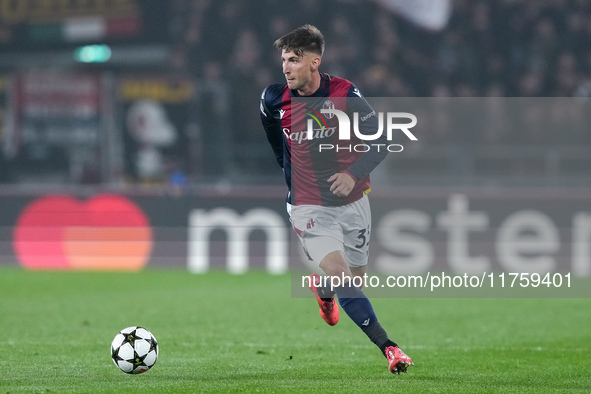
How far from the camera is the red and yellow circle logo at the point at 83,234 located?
15.7 meters

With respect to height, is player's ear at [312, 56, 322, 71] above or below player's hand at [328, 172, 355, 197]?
above

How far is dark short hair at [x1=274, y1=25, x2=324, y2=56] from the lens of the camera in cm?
618

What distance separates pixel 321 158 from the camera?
651 centimetres

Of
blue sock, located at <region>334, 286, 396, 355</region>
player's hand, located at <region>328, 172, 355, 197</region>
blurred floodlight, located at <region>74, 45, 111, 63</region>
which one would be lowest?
blue sock, located at <region>334, 286, 396, 355</region>

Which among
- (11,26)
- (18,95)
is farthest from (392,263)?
(11,26)

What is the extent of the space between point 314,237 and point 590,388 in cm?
188

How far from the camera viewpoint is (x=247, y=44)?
17.7 metres

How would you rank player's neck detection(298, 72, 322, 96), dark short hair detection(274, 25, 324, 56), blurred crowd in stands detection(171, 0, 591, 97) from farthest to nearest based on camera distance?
1. blurred crowd in stands detection(171, 0, 591, 97)
2. player's neck detection(298, 72, 322, 96)
3. dark short hair detection(274, 25, 324, 56)

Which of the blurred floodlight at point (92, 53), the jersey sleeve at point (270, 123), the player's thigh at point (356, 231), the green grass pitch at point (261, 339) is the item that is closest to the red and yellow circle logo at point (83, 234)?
the green grass pitch at point (261, 339)

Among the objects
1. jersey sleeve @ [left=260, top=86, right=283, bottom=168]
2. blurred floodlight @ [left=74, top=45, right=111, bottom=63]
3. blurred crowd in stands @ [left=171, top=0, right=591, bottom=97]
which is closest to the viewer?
jersey sleeve @ [left=260, top=86, right=283, bottom=168]

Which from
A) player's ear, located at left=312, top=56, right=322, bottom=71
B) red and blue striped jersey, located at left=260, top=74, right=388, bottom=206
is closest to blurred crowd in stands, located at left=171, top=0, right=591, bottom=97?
red and blue striped jersey, located at left=260, top=74, right=388, bottom=206

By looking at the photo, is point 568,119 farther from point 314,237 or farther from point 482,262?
point 314,237

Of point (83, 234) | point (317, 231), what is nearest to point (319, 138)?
point (317, 231)

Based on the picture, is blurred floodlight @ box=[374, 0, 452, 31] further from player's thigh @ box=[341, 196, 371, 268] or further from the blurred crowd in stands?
player's thigh @ box=[341, 196, 371, 268]
